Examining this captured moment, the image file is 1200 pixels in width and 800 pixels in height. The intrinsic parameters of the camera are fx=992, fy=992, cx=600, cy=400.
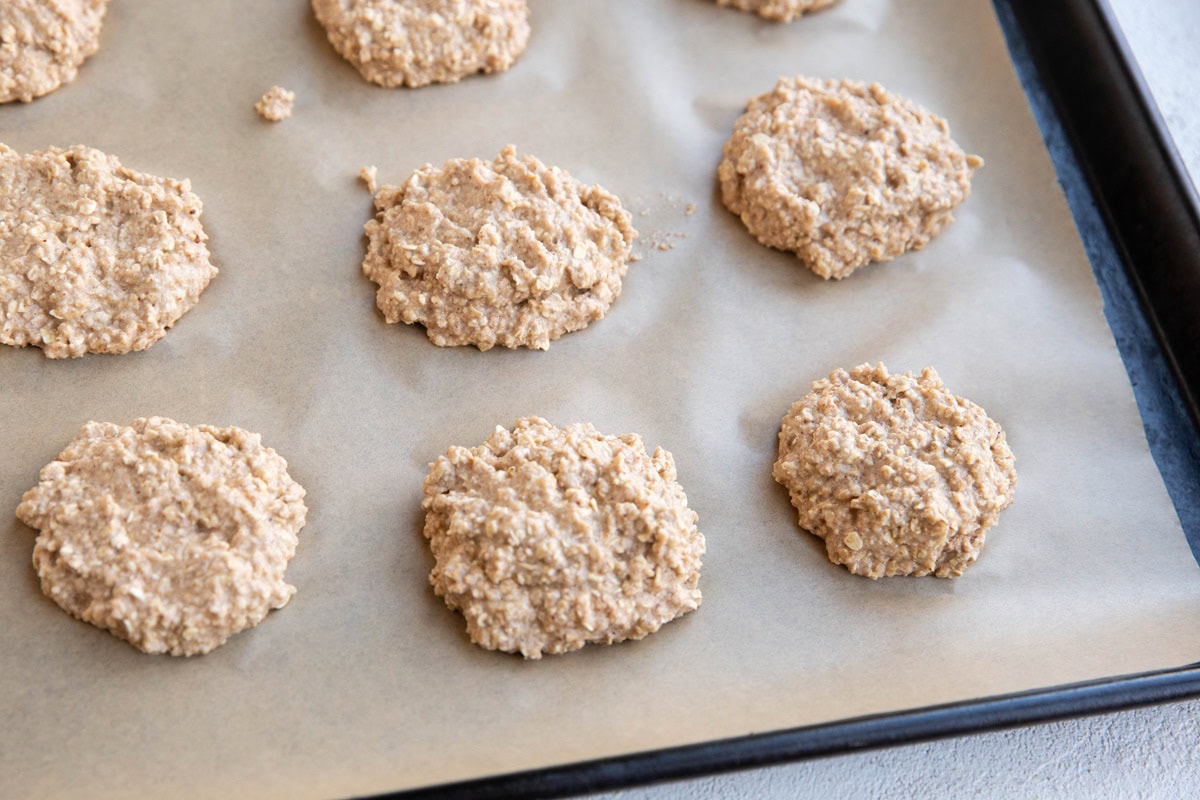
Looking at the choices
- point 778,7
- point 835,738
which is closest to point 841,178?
point 778,7

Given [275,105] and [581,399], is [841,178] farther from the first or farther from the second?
[275,105]

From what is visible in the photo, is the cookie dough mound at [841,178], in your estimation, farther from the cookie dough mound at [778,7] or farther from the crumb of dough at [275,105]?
the crumb of dough at [275,105]

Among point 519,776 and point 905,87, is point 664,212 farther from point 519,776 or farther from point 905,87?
point 519,776

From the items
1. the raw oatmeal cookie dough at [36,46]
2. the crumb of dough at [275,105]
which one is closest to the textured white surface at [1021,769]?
the crumb of dough at [275,105]

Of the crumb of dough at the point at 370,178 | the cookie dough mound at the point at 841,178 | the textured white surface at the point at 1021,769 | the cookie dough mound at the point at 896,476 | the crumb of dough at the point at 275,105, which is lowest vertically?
the textured white surface at the point at 1021,769

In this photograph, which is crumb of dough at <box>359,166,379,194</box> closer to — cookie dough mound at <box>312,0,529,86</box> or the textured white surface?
cookie dough mound at <box>312,0,529,86</box>
